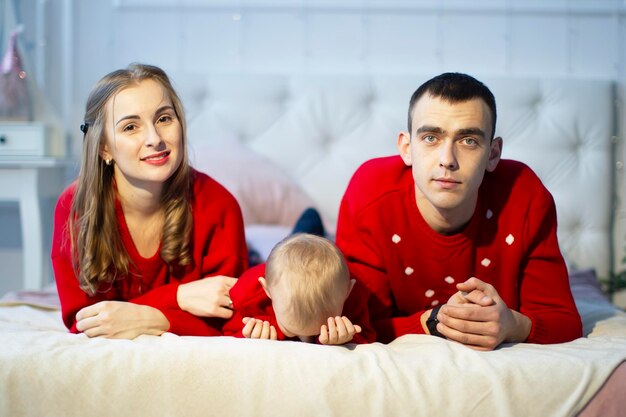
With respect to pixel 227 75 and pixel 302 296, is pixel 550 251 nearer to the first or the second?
pixel 302 296

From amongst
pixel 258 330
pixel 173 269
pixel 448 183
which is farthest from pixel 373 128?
pixel 258 330

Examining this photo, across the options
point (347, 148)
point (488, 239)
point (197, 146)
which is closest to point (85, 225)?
point (488, 239)

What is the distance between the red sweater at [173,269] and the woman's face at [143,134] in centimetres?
14

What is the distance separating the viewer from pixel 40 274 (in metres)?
2.80

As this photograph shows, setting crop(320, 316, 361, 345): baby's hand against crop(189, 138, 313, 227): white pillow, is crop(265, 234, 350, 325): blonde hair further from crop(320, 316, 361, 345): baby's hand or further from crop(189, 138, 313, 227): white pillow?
crop(189, 138, 313, 227): white pillow

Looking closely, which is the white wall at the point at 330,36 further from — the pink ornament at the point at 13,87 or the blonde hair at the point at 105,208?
the blonde hair at the point at 105,208

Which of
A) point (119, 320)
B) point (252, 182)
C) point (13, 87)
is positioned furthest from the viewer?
point (13, 87)

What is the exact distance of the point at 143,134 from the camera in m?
1.58

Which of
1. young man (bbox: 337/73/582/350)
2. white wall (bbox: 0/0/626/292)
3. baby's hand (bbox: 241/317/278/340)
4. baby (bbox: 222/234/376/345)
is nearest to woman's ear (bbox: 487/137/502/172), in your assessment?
young man (bbox: 337/73/582/350)

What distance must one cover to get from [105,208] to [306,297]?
1.84 feet

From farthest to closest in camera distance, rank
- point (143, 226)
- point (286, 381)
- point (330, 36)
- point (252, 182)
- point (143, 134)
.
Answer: point (330, 36) → point (252, 182) → point (143, 226) → point (143, 134) → point (286, 381)

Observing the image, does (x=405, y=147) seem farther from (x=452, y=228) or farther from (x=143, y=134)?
(x=143, y=134)

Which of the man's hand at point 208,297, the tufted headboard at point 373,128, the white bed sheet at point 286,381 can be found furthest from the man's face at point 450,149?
the tufted headboard at point 373,128

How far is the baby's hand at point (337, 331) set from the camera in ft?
4.42
